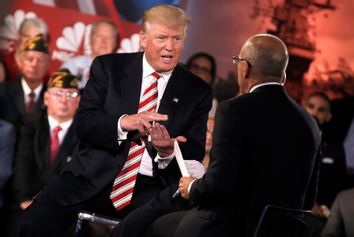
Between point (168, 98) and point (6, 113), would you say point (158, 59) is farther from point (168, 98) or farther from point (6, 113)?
point (6, 113)

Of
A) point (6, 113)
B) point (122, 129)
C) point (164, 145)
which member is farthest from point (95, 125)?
point (6, 113)

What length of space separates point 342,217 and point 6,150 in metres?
2.27

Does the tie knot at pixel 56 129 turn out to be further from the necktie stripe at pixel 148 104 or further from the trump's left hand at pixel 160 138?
the trump's left hand at pixel 160 138

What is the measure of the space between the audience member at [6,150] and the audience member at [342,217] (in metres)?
2.13

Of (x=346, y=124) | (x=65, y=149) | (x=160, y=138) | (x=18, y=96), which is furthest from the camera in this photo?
(x=346, y=124)

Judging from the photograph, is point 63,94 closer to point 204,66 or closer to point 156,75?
point 204,66

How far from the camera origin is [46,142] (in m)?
5.73

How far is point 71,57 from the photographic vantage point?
261 inches

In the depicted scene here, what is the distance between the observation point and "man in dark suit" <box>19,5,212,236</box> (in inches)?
153

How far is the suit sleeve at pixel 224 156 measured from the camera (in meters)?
3.38

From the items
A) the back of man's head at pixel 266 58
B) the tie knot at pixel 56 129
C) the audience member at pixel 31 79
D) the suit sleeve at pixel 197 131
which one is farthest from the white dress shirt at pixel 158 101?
the audience member at pixel 31 79

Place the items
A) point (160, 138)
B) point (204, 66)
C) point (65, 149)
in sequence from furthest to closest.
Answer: point (204, 66)
point (65, 149)
point (160, 138)

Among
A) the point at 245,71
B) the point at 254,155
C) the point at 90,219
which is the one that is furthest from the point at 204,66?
the point at 254,155

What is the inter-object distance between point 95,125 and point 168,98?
37 cm
